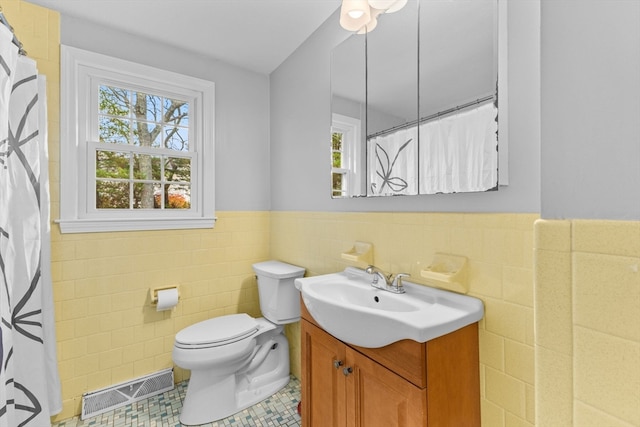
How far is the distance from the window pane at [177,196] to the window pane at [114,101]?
1.84ft

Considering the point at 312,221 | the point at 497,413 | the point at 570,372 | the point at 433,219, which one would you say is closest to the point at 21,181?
the point at 312,221

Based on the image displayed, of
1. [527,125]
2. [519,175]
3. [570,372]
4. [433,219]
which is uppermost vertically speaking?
[527,125]

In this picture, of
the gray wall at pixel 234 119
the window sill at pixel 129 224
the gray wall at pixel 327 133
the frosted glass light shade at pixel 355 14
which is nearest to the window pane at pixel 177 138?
the gray wall at pixel 234 119

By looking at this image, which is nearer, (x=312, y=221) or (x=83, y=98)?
(x=83, y=98)

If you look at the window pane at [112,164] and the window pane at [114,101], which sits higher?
the window pane at [114,101]

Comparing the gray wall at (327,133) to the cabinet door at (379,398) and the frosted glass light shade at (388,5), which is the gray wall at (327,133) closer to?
the frosted glass light shade at (388,5)

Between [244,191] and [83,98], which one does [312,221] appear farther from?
[83,98]

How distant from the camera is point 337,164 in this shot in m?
1.74

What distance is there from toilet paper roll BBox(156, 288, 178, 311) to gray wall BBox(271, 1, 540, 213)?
0.94 meters

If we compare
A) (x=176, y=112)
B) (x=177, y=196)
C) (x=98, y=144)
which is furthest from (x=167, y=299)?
(x=176, y=112)

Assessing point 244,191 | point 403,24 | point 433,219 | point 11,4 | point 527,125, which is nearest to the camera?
point 527,125

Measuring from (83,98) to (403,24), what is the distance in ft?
6.16

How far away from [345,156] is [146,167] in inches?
55.3

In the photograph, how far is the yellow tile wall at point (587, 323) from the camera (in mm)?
403
